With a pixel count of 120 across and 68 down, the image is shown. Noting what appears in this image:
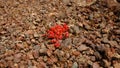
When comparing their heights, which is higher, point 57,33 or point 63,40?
point 57,33

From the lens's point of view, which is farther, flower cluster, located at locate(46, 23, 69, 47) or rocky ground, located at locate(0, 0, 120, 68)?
flower cluster, located at locate(46, 23, 69, 47)

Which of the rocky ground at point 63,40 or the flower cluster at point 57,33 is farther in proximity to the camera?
the flower cluster at point 57,33

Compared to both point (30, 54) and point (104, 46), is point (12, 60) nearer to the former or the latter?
point (30, 54)

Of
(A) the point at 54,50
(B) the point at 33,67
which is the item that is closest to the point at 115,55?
(A) the point at 54,50
